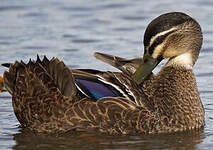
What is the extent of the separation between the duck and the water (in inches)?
6.5

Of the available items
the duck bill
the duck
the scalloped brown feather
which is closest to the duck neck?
the duck

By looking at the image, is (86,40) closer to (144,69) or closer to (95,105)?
(144,69)

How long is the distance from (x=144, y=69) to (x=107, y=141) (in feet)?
3.54

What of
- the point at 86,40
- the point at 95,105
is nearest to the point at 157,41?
the point at 95,105

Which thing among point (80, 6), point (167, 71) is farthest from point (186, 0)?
point (167, 71)

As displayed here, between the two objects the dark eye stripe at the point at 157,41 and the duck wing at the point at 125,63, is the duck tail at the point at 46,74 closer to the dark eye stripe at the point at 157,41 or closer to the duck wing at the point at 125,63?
the duck wing at the point at 125,63

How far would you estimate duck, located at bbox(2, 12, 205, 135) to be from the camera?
32.6 feet

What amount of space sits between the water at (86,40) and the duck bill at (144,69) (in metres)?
0.77

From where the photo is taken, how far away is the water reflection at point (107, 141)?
9.83 m

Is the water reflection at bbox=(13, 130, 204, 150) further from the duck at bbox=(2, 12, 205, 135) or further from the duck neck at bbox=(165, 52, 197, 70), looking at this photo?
the duck neck at bbox=(165, 52, 197, 70)

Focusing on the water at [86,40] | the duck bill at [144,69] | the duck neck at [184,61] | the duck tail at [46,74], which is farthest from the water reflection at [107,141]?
the duck neck at [184,61]

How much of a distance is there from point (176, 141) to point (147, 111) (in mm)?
533

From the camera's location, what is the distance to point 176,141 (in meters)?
10.0

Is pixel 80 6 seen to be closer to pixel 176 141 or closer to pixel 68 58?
pixel 68 58
